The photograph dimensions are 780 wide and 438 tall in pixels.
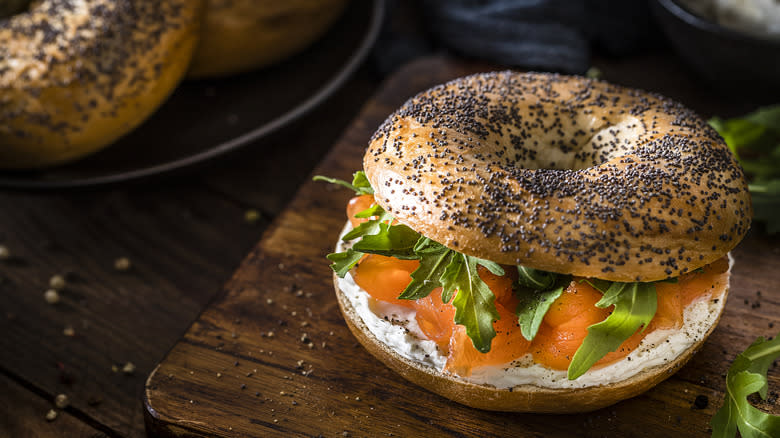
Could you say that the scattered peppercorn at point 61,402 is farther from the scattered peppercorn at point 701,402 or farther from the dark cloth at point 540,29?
the dark cloth at point 540,29

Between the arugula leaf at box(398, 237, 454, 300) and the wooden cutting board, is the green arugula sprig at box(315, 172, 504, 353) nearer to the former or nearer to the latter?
the arugula leaf at box(398, 237, 454, 300)

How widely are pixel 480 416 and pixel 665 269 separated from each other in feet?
2.18

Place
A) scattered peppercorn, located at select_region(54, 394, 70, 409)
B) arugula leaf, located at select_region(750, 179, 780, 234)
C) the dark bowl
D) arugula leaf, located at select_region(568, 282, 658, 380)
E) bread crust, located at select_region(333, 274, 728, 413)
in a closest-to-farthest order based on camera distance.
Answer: arugula leaf, located at select_region(568, 282, 658, 380), bread crust, located at select_region(333, 274, 728, 413), scattered peppercorn, located at select_region(54, 394, 70, 409), arugula leaf, located at select_region(750, 179, 780, 234), the dark bowl

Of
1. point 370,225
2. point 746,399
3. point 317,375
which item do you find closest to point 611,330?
point 746,399

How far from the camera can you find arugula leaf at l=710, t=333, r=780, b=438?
5.63 feet

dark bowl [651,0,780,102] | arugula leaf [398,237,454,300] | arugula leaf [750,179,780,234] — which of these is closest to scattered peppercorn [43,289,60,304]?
arugula leaf [398,237,454,300]

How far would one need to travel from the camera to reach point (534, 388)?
1834 mm

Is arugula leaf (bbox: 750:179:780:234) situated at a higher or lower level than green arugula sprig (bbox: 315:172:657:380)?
lower

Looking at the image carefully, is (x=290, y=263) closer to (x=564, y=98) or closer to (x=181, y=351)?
(x=181, y=351)

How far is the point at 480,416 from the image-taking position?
1.97m

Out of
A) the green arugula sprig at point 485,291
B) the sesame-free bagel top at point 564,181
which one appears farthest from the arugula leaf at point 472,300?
the sesame-free bagel top at point 564,181

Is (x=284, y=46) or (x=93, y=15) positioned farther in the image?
(x=284, y=46)

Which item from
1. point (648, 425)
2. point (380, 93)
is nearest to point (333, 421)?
point (648, 425)

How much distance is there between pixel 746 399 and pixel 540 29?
2.03 meters
